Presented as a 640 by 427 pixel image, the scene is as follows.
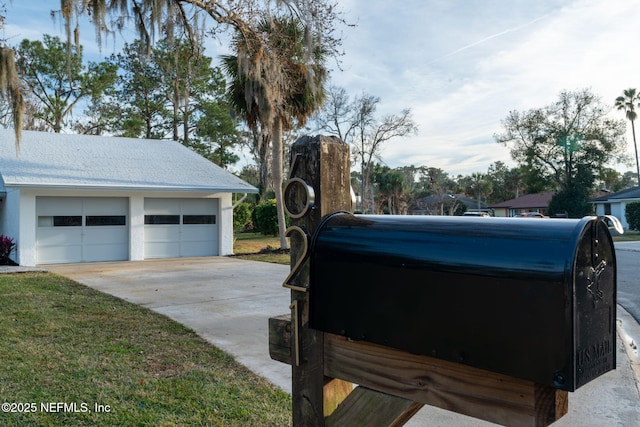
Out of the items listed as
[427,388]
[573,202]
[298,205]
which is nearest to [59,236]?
[298,205]

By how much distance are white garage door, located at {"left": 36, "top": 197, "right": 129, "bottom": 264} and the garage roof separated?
890 mm

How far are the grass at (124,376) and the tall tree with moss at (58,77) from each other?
2806 cm

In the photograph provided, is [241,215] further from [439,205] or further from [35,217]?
[439,205]

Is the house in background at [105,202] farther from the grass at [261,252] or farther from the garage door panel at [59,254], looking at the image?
the grass at [261,252]

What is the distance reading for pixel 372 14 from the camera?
12055mm

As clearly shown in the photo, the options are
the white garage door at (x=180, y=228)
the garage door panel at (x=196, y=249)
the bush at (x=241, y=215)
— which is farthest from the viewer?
the bush at (x=241, y=215)

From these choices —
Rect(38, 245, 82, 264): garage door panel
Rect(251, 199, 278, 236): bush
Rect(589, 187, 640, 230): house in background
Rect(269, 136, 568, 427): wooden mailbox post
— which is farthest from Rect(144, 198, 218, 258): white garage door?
Rect(589, 187, 640, 230): house in background

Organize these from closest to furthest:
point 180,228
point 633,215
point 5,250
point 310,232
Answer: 1. point 310,232
2. point 5,250
3. point 180,228
4. point 633,215

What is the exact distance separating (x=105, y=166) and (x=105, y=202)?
1753 millimetres

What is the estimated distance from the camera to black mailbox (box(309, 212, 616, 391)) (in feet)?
3.32

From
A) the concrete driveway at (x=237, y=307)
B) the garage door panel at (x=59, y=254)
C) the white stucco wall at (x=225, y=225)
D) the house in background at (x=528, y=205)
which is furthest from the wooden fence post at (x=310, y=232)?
the house in background at (x=528, y=205)

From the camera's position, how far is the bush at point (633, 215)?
33.3m

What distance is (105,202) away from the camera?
16.3 m

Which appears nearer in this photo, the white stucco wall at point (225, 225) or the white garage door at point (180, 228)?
the white garage door at point (180, 228)
